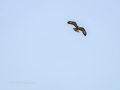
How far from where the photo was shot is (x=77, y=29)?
2894 centimetres
